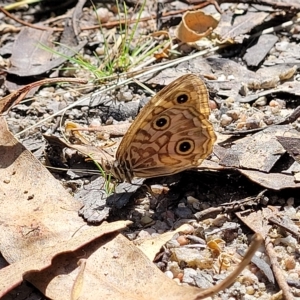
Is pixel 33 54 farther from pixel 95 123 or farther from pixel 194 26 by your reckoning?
pixel 194 26

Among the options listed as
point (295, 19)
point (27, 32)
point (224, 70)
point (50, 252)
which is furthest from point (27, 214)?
point (295, 19)

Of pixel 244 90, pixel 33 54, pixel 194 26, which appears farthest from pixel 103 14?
pixel 244 90

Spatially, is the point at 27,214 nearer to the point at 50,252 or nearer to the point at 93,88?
the point at 50,252

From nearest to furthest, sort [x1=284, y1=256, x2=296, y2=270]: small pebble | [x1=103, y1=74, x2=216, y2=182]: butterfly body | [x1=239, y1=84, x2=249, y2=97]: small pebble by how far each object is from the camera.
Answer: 1. [x1=284, y1=256, x2=296, y2=270]: small pebble
2. [x1=103, y1=74, x2=216, y2=182]: butterfly body
3. [x1=239, y1=84, x2=249, y2=97]: small pebble

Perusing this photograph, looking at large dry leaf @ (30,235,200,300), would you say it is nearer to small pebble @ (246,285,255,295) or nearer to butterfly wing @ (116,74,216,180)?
small pebble @ (246,285,255,295)

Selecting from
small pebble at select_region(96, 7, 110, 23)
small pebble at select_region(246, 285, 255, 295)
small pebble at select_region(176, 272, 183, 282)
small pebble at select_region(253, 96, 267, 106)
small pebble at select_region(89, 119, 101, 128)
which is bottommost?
small pebble at select_region(176, 272, 183, 282)

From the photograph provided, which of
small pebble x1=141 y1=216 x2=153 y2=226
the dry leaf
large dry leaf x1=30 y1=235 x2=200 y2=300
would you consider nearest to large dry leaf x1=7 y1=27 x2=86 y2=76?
the dry leaf
